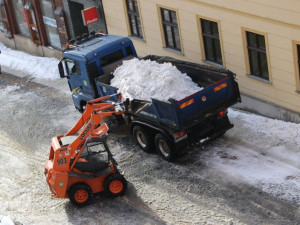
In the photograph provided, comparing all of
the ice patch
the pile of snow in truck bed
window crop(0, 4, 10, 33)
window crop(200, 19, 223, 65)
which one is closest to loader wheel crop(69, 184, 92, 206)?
the pile of snow in truck bed

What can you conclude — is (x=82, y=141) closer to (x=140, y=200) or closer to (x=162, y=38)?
(x=140, y=200)

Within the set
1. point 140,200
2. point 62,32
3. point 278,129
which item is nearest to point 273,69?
point 278,129

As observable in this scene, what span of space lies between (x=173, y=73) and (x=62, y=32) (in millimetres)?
10301

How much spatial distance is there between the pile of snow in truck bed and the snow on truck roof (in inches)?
42.9

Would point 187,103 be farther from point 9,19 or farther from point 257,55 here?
point 9,19

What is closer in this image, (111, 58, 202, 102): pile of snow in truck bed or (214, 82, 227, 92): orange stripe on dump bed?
(214, 82, 227, 92): orange stripe on dump bed

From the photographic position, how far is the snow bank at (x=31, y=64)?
22906 millimetres

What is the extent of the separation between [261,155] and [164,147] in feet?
7.77

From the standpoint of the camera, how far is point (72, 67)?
56.4 ft

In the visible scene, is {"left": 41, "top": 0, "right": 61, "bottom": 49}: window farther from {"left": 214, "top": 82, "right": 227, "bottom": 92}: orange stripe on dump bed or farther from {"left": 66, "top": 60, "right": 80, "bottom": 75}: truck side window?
{"left": 214, "top": 82, "right": 227, "bottom": 92}: orange stripe on dump bed

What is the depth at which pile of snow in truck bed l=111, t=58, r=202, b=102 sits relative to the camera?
48.4ft

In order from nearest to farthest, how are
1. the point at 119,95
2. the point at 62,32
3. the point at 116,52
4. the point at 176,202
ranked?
the point at 176,202, the point at 119,95, the point at 116,52, the point at 62,32

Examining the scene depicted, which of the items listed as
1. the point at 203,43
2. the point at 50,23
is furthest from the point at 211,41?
the point at 50,23

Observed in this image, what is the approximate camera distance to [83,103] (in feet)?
57.9
